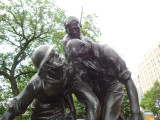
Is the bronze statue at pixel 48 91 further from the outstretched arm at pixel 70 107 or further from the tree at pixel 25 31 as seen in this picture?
the tree at pixel 25 31

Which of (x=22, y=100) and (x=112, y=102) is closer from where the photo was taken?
(x=22, y=100)

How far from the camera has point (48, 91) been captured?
94.1 inches

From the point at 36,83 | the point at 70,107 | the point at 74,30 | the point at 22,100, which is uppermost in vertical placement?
the point at 74,30

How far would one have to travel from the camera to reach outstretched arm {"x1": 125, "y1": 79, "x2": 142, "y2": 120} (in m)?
2.31

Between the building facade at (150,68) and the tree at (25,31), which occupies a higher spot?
the tree at (25,31)

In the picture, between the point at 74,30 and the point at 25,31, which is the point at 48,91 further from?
the point at 25,31

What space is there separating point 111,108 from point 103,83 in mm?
530

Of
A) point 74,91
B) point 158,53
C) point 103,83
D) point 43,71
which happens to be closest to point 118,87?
point 103,83

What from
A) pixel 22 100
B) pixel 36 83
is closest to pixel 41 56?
pixel 36 83

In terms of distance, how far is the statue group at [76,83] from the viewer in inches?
93.1

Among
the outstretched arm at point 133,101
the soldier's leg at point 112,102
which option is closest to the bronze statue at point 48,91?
the soldier's leg at point 112,102

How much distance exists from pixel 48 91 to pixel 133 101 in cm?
128

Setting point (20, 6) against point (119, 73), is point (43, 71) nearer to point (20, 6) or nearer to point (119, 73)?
point (119, 73)

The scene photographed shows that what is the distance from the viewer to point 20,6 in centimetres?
1562
